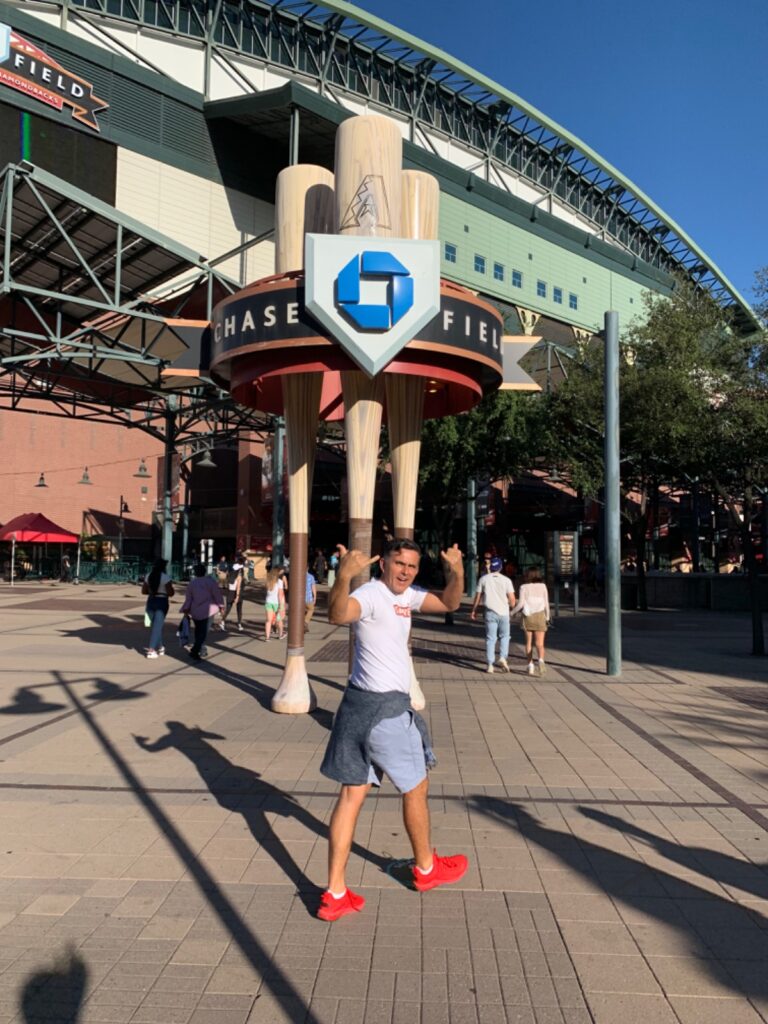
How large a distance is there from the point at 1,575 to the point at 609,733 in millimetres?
38337

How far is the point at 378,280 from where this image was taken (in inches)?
302

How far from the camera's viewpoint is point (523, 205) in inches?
1892

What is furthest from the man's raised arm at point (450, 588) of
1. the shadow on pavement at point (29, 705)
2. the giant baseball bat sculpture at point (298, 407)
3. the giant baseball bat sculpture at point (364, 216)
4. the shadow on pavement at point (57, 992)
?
the shadow on pavement at point (29, 705)

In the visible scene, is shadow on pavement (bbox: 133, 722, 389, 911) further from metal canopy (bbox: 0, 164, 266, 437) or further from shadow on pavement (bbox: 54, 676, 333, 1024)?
metal canopy (bbox: 0, 164, 266, 437)

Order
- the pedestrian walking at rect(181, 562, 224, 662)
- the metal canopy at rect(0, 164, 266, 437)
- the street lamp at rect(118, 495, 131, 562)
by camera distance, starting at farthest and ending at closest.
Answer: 1. the street lamp at rect(118, 495, 131, 562)
2. the metal canopy at rect(0, 164, 266, 437)
3. the pedestrian walking at rect(181, 562, 224, 662)

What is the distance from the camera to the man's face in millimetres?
3912

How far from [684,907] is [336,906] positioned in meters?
1.71

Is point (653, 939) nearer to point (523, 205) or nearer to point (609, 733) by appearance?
point (609, 733)

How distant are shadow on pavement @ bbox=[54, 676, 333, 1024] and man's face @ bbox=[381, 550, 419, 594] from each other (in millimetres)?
1628

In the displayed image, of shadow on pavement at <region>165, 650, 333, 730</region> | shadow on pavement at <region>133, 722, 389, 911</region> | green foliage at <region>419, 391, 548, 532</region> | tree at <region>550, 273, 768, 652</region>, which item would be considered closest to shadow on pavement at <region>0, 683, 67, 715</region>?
shadow on pavement at <region>133, 722, 389, 911</region>

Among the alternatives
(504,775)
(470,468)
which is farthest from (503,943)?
(470,468)

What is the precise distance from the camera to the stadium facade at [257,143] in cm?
2841

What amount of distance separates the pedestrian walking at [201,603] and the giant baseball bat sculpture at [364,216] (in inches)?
182

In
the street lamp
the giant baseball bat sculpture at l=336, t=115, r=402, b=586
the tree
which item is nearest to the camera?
the giant baseball bat sculpture at l=336, t=115, r=402, b=586
